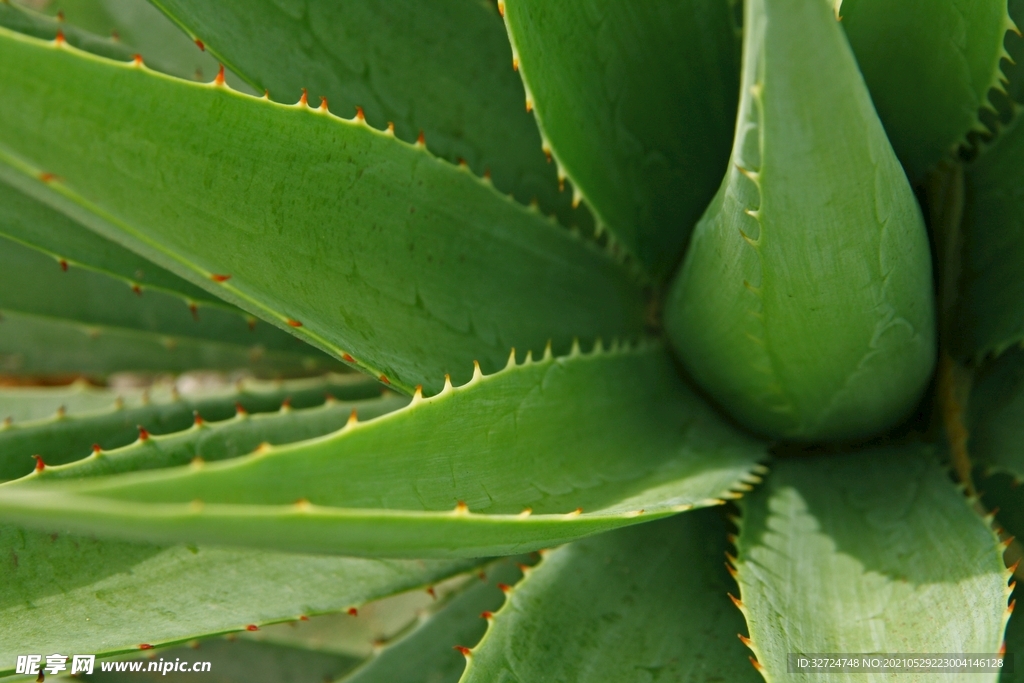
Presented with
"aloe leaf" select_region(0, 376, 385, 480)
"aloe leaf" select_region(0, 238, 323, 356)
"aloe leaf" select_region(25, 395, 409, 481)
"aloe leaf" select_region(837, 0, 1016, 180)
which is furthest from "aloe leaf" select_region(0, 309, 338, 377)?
"aloe leaf" select_region(837, 0, 1016, 180)

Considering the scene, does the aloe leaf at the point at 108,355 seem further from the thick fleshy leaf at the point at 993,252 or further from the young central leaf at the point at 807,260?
the thick fleshy leaf at the point at 993,252

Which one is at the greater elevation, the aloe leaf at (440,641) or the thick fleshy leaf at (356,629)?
the thick fleshy leaf at (356,629)

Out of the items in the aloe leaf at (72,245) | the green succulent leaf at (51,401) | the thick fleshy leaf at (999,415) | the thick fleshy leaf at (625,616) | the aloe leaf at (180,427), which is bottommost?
the thick fleshy leaf at (625,616)

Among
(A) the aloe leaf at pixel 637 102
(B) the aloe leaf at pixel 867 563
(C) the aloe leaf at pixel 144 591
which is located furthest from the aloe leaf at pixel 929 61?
(C) the aloe leaf at pixel 144 591

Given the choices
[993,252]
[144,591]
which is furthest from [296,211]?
[993,252]

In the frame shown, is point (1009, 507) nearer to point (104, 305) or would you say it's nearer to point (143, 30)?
point (104, 305)

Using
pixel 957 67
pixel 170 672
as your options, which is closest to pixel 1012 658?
pixel 957 67

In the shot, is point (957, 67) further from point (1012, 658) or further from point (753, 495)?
point (1012, 658)
